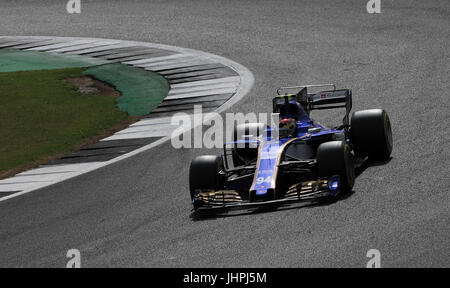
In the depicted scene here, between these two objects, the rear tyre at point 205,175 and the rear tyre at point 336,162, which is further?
the rear tyre at point 205,175

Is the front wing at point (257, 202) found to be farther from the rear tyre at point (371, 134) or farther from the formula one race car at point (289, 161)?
the rear tyre at point (371, 134)

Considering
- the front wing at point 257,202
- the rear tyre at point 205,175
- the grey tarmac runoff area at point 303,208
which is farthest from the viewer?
the rear tyre at point 205,175

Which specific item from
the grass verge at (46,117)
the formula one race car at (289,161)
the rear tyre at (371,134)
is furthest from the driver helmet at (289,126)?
the grass verge at (46,117)

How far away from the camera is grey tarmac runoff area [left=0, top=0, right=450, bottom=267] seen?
8.95 m

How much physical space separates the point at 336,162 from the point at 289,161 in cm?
87

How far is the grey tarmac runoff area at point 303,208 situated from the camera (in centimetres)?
895

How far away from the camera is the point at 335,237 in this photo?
903 centimetres

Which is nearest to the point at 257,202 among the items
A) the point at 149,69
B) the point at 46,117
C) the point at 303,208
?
the point at 303,208

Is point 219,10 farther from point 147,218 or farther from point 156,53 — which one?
point 147,218

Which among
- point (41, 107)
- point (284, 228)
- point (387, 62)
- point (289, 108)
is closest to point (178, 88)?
point (41, 107)

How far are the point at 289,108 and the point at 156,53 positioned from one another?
35.9 feet

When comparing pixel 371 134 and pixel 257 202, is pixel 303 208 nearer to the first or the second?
pixel 257 202

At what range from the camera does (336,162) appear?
10352 mm
